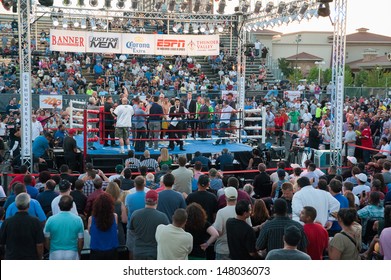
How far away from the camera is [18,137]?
697 inches

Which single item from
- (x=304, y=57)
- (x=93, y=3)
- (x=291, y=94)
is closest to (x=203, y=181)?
(x=93, y=3)

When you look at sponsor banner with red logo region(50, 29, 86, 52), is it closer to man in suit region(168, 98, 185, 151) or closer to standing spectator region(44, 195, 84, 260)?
man in suit region(168, 98, 185, 151)

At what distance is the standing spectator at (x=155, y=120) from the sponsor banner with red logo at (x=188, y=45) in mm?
6080

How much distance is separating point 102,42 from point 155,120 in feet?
21.1

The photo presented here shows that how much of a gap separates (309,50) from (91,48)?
6535 cm

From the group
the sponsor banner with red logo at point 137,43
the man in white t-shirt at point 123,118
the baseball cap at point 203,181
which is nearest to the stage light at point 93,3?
the sponsor banner with red logo at point 137,43

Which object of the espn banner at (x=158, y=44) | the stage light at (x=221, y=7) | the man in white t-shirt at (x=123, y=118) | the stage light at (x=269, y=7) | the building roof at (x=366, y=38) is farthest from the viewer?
the building roof at (x=366, y=38)

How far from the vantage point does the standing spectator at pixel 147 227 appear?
6.63 m

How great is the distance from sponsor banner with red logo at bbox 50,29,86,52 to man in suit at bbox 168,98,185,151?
5511 millimetres

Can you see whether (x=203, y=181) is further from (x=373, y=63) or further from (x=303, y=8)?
(x=373, y=63)

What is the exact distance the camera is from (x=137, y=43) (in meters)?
22.7

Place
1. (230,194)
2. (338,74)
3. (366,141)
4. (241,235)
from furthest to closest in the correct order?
(366,141), (338,74), (230,194), (241,235)

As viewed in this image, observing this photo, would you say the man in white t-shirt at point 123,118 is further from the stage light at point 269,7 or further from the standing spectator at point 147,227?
the standing spectator at point 147,227

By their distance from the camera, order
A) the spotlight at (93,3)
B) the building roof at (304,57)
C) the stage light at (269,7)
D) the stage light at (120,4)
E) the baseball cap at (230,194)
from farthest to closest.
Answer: the building roof at (304,57) → the stage light at (120,4) → the spotlight at (93,3) → the stage light at (269,7) → the baseball cap at (230,194)
